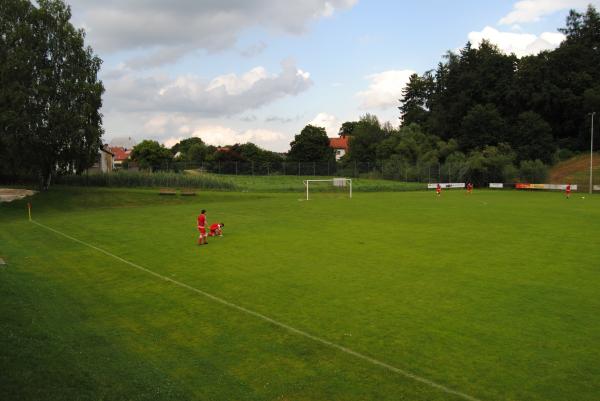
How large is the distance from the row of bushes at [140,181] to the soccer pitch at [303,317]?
32888 mm

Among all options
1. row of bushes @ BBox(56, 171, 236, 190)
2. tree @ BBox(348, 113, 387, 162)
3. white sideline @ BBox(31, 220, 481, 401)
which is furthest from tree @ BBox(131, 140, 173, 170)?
white sideline @ BBox(31, 220, 481, 401)

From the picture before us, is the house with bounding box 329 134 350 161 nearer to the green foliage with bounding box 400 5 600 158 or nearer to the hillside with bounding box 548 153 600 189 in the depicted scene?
the green foliage with bounding box 400 5 600 158

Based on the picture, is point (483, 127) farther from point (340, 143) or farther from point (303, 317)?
point (303, 317)

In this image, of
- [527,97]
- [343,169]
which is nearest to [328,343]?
[343,169]

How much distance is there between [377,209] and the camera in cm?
3438

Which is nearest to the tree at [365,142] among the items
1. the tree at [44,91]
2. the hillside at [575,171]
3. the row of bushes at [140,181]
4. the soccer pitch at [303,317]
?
the hillside at [575,171]

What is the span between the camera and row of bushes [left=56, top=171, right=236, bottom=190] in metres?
54.2

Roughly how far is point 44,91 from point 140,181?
17504 millimetres

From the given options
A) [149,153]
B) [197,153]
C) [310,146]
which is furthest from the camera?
[197,153]

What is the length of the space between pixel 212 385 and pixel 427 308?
5.52 meters

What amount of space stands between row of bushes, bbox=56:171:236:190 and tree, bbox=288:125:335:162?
192 feet

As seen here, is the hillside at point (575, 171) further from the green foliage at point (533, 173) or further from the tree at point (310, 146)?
the tree at point (310, 146)

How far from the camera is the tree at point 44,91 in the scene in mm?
37844

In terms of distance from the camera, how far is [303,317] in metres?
10.3
